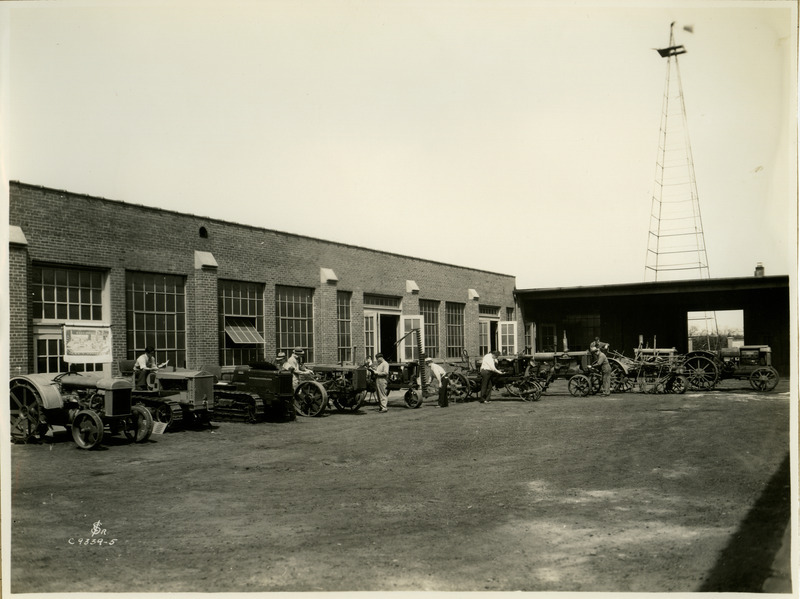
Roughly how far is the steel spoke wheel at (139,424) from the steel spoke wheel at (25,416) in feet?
3.87

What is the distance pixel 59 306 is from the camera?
1162cm

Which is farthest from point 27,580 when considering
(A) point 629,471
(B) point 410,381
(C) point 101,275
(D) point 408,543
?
(B) point 410,381

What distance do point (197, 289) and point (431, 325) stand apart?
910 cm

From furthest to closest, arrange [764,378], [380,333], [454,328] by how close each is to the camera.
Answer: [454,328] < [380,333] < [764,378]

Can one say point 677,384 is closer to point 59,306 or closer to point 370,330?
point 370,330

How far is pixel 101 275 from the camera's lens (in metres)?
12.9

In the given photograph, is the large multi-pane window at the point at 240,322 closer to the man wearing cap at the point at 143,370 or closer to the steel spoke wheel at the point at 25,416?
the man wearing cap at the point at 143,370

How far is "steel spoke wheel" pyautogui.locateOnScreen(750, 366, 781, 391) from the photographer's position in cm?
1617

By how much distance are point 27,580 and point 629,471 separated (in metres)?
6.63

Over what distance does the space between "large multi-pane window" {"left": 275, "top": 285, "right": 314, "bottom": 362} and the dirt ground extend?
6769mm

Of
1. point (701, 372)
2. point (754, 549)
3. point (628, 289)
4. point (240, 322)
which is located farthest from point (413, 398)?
point (628, 289)

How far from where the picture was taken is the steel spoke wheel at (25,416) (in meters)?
9.77

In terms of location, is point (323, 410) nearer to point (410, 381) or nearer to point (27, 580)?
point (410, 381)

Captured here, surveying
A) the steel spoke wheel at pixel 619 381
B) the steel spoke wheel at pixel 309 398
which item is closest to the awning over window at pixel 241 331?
the steel spoke wheel at pixel 309 398
